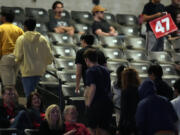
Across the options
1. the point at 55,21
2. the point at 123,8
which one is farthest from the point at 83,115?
the point at 123,8

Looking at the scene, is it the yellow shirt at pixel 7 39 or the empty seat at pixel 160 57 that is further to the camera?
the empty seat at pixel 160 57

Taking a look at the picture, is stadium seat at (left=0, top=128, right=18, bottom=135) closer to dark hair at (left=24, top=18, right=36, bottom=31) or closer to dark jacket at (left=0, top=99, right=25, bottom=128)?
dark jacket at (left=0, top=99, right=25, bottom=128)

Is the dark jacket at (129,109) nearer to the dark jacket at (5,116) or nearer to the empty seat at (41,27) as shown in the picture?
the dark jacket at (5,116)

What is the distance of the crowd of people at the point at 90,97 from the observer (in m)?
7.59

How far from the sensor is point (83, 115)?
10.4m

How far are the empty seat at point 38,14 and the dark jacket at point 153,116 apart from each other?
7.22 m

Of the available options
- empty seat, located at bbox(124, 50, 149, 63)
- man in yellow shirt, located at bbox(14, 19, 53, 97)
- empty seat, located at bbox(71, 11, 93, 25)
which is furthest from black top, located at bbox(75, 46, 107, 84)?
empty seat, located at bbox(71, 11, 93, 25)

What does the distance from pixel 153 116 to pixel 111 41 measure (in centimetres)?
668

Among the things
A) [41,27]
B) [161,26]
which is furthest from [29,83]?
[41,27]

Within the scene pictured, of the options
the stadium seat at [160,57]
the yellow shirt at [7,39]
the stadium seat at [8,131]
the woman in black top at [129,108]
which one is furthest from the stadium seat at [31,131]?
the stadium seat at [160,57]

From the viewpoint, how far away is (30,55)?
32.8ft

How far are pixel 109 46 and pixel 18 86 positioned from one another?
331cm

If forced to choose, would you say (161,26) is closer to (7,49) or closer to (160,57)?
(160,57)

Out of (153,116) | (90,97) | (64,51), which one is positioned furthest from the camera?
(64,51)
